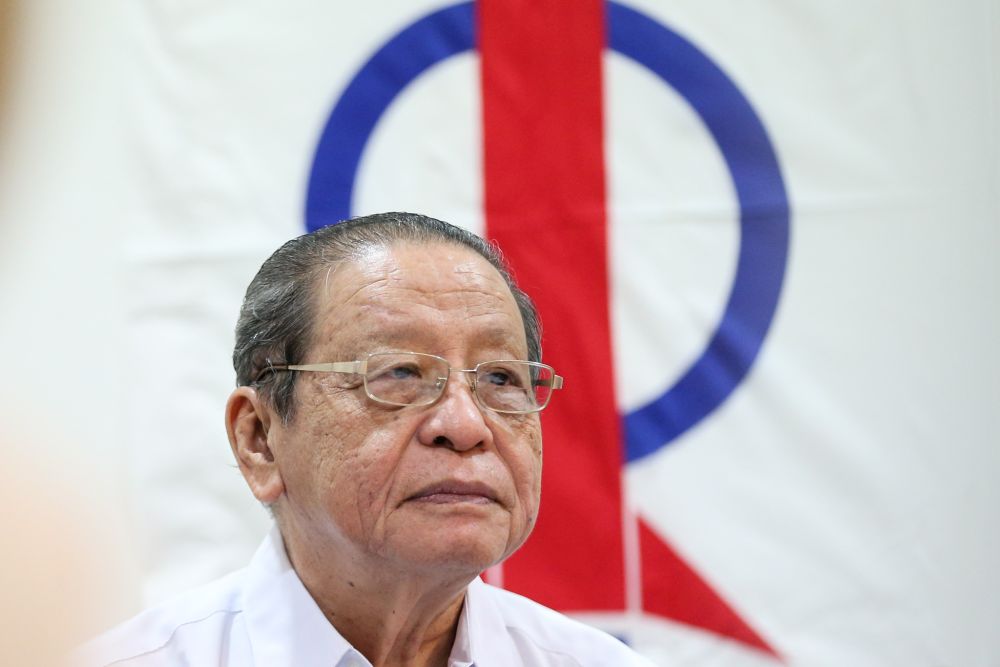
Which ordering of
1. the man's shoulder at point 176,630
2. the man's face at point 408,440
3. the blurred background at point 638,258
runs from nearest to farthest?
the man's face at point 408,440 → the man's shoulder at point 176,630 → the blurred background at point 638,258

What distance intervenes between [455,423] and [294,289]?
34 centimetres

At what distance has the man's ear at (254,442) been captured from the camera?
5.13ft

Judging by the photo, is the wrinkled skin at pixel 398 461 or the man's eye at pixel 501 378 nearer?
the wrinkled skin at pixel 398 461

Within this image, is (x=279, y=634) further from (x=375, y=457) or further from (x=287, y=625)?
(x=375, y=457)

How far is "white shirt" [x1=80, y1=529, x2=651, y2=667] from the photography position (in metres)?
1.49

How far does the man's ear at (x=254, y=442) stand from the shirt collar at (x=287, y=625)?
110 mm

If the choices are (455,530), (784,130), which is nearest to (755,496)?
(784,130)

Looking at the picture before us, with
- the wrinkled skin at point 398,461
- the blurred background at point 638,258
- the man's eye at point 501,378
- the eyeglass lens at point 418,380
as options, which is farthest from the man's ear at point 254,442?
the blurred background at point 638,258

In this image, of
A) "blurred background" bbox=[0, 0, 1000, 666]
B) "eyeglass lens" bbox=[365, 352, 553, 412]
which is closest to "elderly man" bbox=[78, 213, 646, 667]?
"eyeglass lens" bbox=[365, 352, 553, 412]

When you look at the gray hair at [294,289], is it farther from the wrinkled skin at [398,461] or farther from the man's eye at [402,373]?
the man's eye at [402,373]

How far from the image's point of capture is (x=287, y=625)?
1.51 metres

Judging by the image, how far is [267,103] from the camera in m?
2.14

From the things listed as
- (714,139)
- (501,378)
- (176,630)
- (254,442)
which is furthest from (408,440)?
(714,139)

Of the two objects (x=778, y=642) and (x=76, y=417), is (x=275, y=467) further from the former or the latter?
(x=778, y=642)
